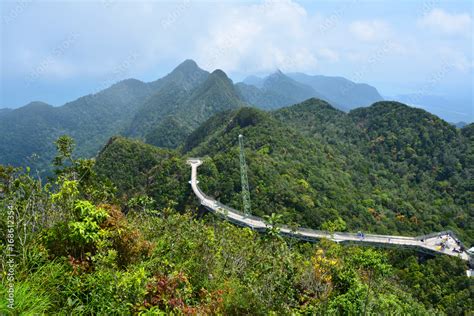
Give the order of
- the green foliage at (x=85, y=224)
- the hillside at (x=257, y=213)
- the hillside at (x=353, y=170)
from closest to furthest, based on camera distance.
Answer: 1. the hillside at (x=257, y=213)
2. the green foliage at (x=85, y=224)
3. the hillside at (x=353, y=170)

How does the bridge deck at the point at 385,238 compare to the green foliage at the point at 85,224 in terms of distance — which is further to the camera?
the bridge deck at the point at 385,238

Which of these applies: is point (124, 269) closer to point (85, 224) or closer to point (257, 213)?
point (85, 224)

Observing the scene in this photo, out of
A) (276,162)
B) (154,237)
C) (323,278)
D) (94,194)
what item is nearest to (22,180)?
(94,194)

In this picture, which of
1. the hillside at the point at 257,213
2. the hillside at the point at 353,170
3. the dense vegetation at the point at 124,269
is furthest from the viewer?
the hillside at the point at 353,170

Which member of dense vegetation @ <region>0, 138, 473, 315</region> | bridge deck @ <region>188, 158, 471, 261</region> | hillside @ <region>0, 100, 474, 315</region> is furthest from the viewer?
bridge deck @ <region>188, 158, 471, 261</region>

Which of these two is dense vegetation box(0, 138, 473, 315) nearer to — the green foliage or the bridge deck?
the green foliage

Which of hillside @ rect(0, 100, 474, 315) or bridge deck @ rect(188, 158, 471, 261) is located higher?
hillside @ rect(0, 100, 474, 315)

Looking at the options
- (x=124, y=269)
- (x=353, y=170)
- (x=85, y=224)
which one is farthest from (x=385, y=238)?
(x=85, y=224)

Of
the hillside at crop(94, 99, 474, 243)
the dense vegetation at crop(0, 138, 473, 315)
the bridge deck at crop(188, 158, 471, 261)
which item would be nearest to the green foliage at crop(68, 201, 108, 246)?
the dense vegetation at crop(0, 138, 473, 315)

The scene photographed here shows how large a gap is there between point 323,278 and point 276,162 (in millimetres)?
57455

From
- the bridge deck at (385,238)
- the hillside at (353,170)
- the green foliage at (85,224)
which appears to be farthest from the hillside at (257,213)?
the bridge deck at (385,238)

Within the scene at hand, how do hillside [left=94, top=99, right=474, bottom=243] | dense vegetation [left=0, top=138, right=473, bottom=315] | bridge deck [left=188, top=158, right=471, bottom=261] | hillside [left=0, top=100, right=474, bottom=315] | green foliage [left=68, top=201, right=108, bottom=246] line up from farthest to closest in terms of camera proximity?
1. hillside [left=94, top=99, right=474, bottom=243]
2. bridge deck [left=188, top=158, right=471, bottom=261]
3. green foliage [left=68, top=201, right=108, bottom=246]
4. hillside [left=0, top=100, right=474, bottom=315]
5. dense vegetation [left=0, top=138, right=473, bottom=315]

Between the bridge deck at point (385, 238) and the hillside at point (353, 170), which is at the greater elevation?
the hillside at point (353, 170)

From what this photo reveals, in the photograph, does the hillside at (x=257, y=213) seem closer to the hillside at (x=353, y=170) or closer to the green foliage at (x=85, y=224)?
the green foliage at (x=85, y=224)
